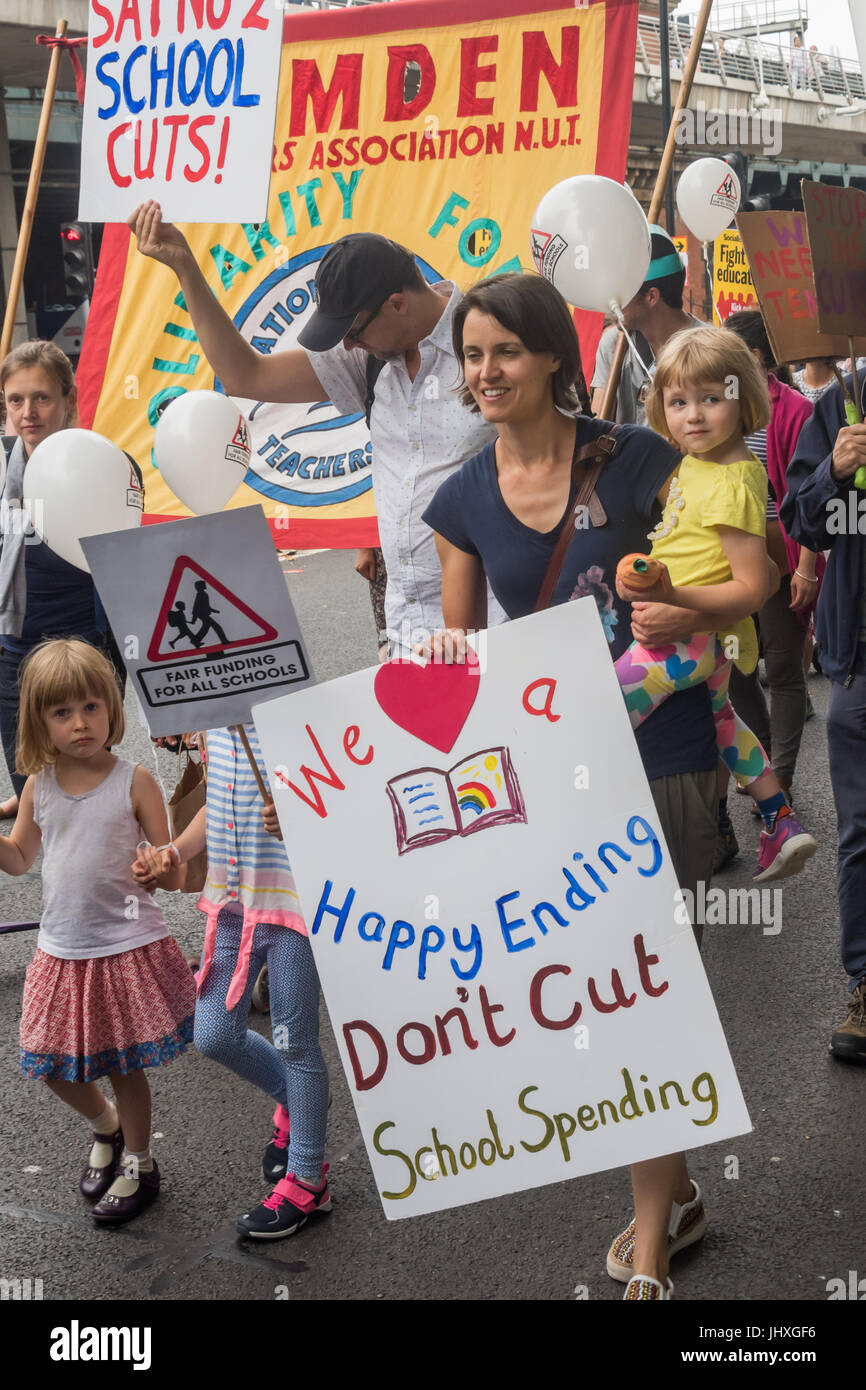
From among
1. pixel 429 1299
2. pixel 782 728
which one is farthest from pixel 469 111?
pixel 429 1299

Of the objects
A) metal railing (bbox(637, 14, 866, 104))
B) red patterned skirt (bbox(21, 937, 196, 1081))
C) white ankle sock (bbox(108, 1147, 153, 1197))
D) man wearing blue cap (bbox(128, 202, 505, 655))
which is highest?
metal railing (bbox(637, 14, 866, 104))

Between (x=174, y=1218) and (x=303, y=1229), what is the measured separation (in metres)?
0.31

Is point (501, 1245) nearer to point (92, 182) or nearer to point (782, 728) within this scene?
point (92, 182)

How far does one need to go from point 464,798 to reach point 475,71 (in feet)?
11.4

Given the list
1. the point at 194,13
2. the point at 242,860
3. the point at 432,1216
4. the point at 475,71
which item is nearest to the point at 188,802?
the point at 242,860

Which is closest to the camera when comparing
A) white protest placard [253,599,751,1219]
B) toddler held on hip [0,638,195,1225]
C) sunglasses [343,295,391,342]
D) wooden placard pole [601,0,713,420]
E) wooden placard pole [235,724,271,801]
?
white protest placard [253,599,751,1219]

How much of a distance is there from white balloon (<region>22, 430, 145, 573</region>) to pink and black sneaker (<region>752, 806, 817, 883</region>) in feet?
5.61

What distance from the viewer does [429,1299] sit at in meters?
2.89

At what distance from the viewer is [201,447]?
3420mm

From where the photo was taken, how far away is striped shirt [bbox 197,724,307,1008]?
10.2ft

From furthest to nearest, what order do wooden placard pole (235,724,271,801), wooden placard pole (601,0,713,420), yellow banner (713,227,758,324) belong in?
yellow banner (713,227,758,324) → wooden placard pole (601,0,713,420) → wooden placard pole (235,724,271,801)

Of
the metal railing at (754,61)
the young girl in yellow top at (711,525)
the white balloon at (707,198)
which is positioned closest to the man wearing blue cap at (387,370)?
the young girl in yellow top at (711,525)

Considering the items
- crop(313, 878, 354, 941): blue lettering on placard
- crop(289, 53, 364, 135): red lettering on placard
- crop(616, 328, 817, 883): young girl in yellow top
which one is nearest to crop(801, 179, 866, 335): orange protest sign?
crop(616, 328, 817, 883): young girl in yellow top

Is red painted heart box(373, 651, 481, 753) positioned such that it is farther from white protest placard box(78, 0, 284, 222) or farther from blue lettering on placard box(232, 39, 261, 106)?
blue lettering on placard box(232, 39, 261, 106)
